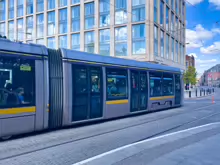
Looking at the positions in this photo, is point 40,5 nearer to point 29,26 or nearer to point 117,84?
point 29,26

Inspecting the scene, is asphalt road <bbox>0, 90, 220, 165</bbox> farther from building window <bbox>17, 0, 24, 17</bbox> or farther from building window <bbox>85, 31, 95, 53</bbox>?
building window <bbox>17, 0, 24, 17</bbox>

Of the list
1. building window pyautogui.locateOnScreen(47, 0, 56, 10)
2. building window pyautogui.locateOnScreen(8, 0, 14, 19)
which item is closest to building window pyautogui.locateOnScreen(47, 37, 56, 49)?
building window pyautogui.locateOnScreen(47, 0, 56, 10)

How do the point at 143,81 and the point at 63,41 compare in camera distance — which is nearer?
the point at 143,81

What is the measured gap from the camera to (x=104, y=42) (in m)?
36.4

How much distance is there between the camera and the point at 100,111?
8.88 meters

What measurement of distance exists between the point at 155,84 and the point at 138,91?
1.96 m

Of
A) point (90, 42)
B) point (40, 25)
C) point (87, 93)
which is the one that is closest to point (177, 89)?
point (87, 93)

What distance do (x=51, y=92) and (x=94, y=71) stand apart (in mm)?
2154

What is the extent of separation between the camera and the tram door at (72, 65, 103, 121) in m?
7.89

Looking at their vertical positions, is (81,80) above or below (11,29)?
below

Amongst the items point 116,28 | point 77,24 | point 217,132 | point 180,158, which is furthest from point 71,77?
point 77,24

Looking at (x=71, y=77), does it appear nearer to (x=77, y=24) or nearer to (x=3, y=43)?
(x=3, y=43)

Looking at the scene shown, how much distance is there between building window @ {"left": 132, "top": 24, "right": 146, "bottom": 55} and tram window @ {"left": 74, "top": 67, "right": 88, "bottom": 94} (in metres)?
26.0

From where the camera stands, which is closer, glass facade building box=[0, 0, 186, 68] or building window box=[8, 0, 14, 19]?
glass facade building box=[0, 0, 186, 68]
